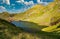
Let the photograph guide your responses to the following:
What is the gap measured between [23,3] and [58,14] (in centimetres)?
643

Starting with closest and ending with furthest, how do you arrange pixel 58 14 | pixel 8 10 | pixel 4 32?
pixel 4 32 < pixel 8 10 < pixel 58 14

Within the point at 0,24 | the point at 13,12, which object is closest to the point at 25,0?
the point at 13,12

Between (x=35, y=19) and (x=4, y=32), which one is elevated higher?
(x=4, y=32)

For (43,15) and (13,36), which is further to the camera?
(43,15)

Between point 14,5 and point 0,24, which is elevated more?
point 0,24

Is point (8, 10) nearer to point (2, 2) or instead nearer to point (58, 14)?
point (2, 2)

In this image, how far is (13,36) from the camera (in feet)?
31.4

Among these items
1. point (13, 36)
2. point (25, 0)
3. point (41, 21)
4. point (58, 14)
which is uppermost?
point (13, 36)

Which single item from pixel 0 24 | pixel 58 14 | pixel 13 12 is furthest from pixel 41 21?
pixel 0 24

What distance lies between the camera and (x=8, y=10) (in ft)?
99.1

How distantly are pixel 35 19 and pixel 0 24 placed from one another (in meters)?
25.0

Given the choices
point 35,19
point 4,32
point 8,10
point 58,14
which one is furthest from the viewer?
point 35,19

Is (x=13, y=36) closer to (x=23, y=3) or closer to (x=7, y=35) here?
(x=7, y=35)

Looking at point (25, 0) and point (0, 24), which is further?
point (25, 0)
